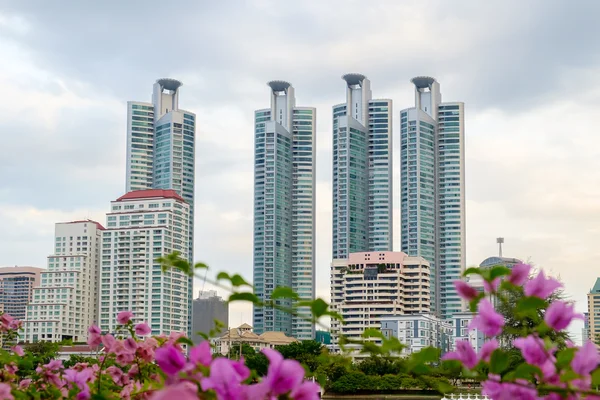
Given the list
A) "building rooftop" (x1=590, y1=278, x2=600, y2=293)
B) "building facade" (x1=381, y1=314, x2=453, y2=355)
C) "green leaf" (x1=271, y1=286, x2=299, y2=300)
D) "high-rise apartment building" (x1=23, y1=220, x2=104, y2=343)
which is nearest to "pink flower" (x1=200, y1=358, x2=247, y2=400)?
"green leaf" (x1=271, y1=286, x2=299, y2=300)

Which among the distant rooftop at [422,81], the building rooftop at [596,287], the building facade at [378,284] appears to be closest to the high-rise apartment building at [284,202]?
the building facade at [378,284]

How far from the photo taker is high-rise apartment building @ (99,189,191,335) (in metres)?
59.7

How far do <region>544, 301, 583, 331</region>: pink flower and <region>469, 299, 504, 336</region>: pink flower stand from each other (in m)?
0.07

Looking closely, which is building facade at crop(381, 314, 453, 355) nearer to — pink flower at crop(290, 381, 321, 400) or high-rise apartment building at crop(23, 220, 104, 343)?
high-rise apartment building at crop(23, 220, 104, 343)

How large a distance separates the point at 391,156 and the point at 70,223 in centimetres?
2298

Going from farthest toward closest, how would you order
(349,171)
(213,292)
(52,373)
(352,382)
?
(213,292) → (349,171) → (352,382) → (52,373)

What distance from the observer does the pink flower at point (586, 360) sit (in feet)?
4.24

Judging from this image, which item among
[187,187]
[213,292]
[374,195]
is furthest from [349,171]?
[213,292]

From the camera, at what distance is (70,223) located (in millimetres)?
63219

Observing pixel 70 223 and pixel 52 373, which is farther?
pixel 70 223

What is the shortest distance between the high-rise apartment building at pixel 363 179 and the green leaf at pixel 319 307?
5843 centimetres

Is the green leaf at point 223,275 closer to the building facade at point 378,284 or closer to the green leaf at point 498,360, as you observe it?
the green leaf at point 498,360

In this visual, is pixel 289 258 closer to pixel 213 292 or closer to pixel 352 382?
pixel 213 292

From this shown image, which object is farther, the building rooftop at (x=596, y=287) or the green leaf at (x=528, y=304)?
the building rooftop at (x=596, y=287)
